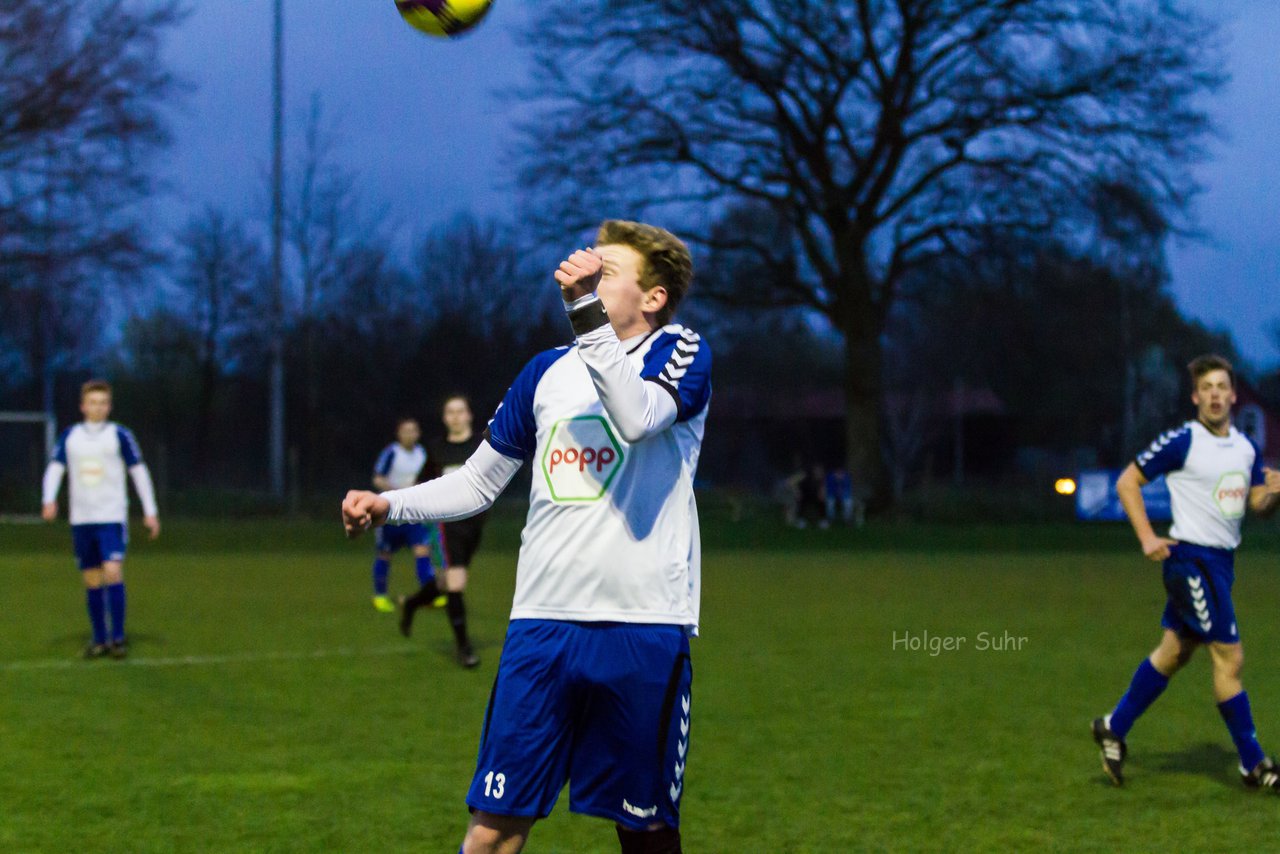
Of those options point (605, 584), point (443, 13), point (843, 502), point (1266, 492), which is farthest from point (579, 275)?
point (843, 502)

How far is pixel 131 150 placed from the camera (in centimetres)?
3050

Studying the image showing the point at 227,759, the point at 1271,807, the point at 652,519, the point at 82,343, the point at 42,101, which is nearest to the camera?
the point at 652,519

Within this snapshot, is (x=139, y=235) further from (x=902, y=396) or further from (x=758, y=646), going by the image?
(x=902, y=396)

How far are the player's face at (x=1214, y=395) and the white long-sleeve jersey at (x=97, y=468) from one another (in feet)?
24.9

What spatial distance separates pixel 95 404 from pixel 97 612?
1.63 m

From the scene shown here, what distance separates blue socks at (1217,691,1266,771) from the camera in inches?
276

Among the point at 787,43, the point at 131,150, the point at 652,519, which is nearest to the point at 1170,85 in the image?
the point at 787,43

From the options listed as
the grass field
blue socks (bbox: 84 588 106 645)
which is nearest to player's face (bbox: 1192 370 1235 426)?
the grass field

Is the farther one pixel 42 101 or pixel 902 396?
pixel 902 396

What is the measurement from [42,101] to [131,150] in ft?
6.45

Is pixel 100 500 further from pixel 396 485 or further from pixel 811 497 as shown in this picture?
pixel 811 497

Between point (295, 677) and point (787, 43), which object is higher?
point (787, 43)

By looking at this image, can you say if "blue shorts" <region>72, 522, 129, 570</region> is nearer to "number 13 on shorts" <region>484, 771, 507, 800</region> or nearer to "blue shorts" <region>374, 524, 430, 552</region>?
"blue shorts" <region>374, 524, 430, 552</region>

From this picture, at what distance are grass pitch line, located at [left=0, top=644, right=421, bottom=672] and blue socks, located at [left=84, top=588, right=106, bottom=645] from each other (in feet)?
0.94
